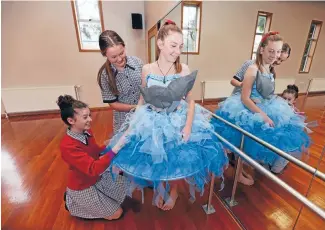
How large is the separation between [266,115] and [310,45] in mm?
401

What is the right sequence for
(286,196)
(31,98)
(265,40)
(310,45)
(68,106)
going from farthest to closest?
(31,98) → (286,196) → (68,106) → (265,40) → (310,45)

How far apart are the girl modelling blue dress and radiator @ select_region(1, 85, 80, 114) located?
3.66 m

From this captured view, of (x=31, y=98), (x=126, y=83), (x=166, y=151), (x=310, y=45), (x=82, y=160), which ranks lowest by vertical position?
(x=31, y=98)

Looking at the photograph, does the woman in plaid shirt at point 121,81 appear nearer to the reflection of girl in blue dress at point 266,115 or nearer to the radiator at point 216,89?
the radiator at point 216,89

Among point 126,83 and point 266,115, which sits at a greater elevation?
point 126,83

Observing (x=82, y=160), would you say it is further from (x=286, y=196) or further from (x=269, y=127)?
(x=286, y=196)

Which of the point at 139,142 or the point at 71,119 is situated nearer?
the point at 139,142

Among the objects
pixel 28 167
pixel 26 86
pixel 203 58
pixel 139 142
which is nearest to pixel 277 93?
pixel 203 58

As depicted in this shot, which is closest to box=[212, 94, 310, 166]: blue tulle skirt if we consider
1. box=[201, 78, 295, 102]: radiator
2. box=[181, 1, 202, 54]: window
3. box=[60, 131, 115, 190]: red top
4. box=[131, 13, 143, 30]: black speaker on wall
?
box=[201, 78, 295, 102]: radiator

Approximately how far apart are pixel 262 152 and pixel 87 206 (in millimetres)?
1267

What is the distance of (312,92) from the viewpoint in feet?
2.60

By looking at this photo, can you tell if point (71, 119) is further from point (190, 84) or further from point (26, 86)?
point (26, 86)

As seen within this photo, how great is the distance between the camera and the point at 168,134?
87 centimetres

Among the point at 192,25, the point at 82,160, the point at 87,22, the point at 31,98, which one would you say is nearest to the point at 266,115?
the point at 192,25
